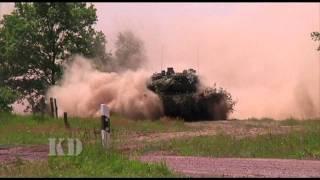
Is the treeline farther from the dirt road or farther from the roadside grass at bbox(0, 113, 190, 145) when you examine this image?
the dirt road

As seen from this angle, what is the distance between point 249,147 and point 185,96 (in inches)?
822

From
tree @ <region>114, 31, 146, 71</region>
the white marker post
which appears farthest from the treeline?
the white marker post

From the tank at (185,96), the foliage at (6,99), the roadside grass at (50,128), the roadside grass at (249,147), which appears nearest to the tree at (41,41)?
the foliage at (6,99)

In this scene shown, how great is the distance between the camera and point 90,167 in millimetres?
11203

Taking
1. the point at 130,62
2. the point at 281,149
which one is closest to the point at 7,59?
the point at 130,62

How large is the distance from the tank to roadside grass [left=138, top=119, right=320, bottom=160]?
58.0ft

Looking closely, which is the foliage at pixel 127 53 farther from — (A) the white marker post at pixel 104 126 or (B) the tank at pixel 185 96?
(A) the white marker post at pixel 104 126

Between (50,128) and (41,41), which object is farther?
(41,41)

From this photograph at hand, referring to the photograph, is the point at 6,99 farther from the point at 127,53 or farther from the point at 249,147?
the point at 249,147

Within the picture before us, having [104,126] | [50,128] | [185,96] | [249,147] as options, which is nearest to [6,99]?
[185,96]

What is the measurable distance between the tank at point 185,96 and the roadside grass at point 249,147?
58.0ft

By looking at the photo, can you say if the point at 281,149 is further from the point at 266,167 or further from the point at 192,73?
the point at 192,73

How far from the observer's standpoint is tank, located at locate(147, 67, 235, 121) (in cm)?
3841

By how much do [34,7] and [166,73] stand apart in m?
15.9
